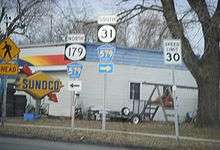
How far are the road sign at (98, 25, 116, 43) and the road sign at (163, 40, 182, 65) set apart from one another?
3212mm

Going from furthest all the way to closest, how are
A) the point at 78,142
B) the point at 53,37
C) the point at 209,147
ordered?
1. the point at 53,37
2. the point at 78,142
3. the point at 209,147

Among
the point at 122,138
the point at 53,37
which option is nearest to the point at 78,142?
the point at 122,138

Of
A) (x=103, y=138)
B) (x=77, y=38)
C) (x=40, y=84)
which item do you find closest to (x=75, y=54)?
(x=77, y=38)

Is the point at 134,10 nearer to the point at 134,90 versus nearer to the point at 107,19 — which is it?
the point at 107,19

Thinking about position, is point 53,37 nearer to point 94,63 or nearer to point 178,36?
point 94,63

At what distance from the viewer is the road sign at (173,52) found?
702 inches

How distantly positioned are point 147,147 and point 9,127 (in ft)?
25.5

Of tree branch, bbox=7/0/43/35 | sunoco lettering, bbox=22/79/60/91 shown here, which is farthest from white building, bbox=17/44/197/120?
sunoco lettering, bbox=22/79/60/91

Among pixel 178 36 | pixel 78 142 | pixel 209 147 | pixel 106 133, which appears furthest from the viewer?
pixel 178 36

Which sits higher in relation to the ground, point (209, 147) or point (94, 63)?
point (94, 63)

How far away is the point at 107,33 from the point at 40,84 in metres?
11.0

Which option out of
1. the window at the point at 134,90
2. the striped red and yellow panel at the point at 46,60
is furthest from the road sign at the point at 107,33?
the window at the point at 134,90

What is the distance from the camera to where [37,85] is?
30703 mm

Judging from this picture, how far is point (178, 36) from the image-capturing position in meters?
22.5
